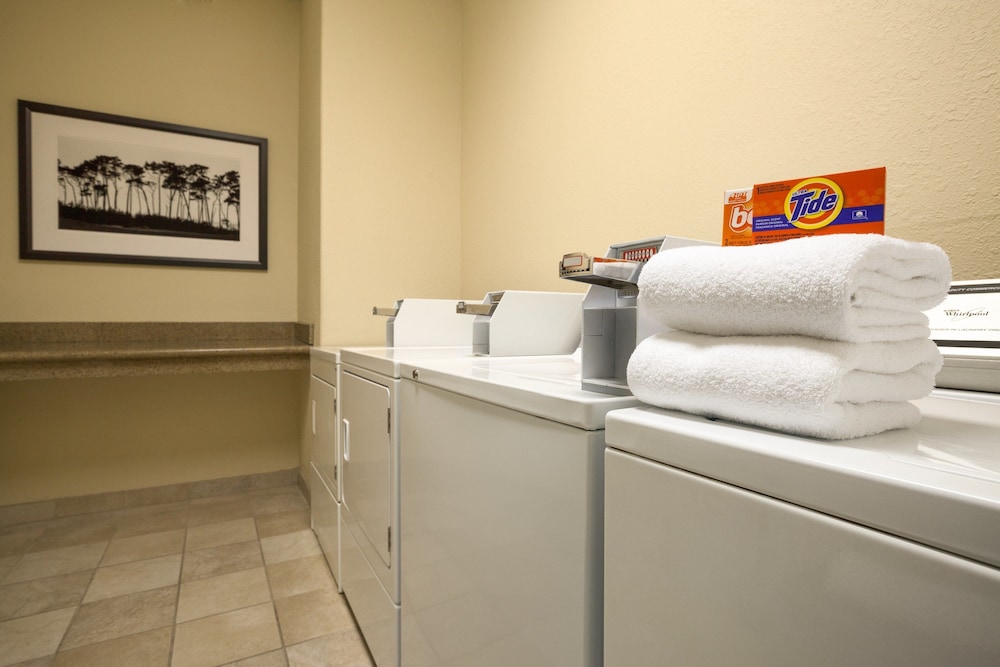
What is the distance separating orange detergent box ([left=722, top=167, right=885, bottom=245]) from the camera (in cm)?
59

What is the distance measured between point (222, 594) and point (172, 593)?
18 centimetres

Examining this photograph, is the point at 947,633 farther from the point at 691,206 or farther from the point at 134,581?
the point at 134,581

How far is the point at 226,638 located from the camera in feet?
5.22

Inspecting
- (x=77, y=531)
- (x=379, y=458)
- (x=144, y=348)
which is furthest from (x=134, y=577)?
(x=379, y=458)

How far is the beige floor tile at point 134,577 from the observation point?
6.06 feet

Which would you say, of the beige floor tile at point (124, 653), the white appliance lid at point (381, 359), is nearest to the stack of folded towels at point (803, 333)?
the white appliance lid at point (381, 359)

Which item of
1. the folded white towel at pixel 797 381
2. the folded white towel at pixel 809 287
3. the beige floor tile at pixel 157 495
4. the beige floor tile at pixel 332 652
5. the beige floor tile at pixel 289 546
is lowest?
the beige floor tile at pixel 332 652

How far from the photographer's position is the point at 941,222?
90 centimetres

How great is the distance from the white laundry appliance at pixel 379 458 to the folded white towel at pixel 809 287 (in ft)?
2.72

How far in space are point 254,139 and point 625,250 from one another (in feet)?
8.91

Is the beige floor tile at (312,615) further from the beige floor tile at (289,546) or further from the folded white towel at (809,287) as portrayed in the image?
the folded white towel at (809,287)

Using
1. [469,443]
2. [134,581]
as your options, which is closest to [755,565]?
[469,443]

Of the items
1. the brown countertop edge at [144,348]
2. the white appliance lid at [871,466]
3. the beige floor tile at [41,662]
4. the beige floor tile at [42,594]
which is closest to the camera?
the white appliance lid at [871,466]

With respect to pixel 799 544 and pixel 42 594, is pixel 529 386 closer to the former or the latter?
pixel 799 544
